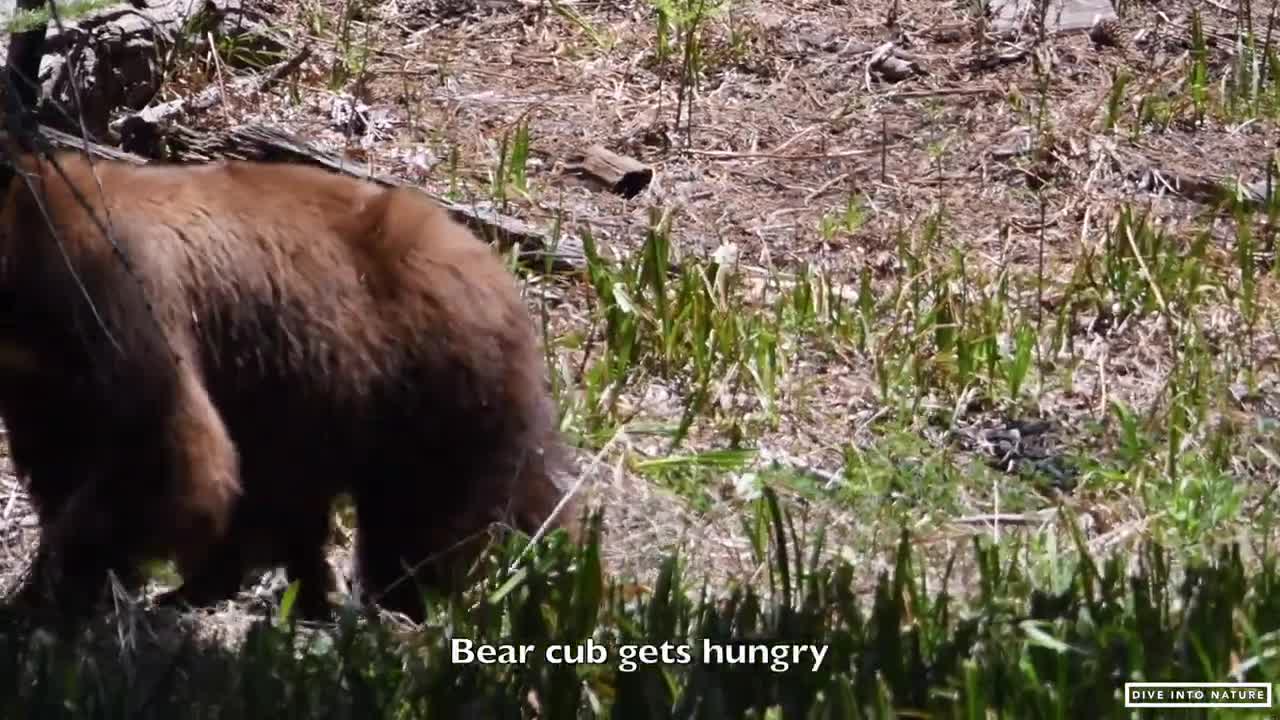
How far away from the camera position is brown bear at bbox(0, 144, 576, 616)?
14.5 ft

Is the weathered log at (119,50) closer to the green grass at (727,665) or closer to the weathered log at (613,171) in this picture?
the weathered log at (613,171)

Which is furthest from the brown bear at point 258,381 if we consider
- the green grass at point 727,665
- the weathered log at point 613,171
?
the weathered log at point 613,171

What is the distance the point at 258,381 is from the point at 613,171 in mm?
3403

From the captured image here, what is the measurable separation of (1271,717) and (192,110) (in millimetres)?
5359

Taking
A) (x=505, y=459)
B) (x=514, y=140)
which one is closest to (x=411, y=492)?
(x=505, y=459)

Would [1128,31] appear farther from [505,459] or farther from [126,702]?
[126,702]

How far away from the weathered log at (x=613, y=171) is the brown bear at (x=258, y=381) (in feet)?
9.52

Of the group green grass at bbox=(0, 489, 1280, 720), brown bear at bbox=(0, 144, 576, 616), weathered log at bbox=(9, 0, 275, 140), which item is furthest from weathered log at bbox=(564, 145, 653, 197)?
green grass at bbox=(0, 489, 1280, 720)

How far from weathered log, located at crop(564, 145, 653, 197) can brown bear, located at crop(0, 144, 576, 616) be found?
2901 mm

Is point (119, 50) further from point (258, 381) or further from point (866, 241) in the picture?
point (258, 381)

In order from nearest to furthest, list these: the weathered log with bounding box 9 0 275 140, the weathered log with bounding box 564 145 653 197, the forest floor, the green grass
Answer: the green grass → the forest floor → the weathered log with bounding box 9 0 275 140 → the weathered log with bounding box 564 145 653 197

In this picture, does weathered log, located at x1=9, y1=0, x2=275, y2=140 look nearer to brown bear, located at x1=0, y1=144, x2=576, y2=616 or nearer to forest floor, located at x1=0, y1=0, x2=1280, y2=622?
forest floor, located at x1=0, y1=0, x2=1280, y2=622

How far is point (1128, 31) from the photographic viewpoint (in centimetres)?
935

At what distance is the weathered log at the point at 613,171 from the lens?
796 cm
